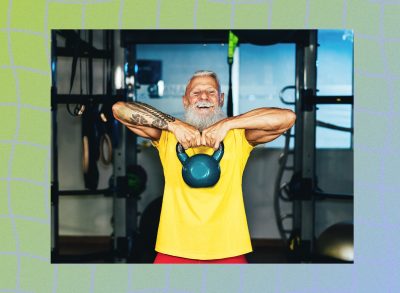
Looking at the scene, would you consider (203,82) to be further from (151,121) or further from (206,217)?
(206,217)

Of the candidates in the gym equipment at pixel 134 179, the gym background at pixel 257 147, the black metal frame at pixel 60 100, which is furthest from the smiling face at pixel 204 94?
the gym background at pixel 257 147

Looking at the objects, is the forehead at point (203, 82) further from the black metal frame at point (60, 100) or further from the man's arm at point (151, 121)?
the black metal frame at point (60, 100)

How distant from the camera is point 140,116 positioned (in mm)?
2006

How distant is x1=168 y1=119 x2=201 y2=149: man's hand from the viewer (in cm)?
189

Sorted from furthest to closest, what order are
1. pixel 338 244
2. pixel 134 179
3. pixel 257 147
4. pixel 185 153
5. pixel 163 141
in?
pixel 257 147 < pixel 134 179 < pixel 338 244 < pixel 163 141 < pixel 185 153

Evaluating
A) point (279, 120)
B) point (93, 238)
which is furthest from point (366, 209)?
point (93, 238)

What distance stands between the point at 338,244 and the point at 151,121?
7.94ft

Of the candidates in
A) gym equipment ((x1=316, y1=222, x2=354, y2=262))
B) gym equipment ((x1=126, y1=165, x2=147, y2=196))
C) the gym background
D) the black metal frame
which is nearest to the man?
the black metal frame

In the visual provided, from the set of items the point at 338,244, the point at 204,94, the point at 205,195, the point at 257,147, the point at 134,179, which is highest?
the point at 204,94

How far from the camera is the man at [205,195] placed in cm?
198

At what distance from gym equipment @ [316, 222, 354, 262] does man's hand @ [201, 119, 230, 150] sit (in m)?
2.27

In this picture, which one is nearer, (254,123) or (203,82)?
(254,123)

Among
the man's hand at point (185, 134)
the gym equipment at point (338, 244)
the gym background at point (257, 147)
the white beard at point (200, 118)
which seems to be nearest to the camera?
the man's hand at point (185, 134)

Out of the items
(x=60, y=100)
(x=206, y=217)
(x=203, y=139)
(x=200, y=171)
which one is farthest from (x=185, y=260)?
(x=60, y=100)
